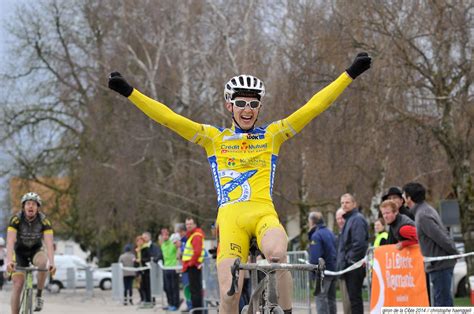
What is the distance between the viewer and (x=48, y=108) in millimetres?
51812

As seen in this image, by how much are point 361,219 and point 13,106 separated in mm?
38653

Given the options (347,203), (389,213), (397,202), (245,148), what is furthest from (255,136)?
(347,203)

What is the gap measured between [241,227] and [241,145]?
0.81m

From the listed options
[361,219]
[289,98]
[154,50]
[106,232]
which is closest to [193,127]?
[361,219]

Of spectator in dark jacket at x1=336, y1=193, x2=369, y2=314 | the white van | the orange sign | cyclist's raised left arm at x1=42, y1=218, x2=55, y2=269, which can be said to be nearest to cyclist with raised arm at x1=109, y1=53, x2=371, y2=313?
the orange sign

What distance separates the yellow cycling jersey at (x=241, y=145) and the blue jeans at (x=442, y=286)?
411 centimetres

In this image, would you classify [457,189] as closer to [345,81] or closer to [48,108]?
[345,81]

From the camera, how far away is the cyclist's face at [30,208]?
589 inches

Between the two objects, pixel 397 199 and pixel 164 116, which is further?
pixel 397 199

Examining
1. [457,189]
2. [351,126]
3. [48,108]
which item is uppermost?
[48,108]

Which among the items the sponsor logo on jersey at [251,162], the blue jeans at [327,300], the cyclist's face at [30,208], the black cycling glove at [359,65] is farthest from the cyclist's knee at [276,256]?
the blue jeans at [327,300]

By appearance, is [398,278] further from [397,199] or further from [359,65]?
[359,65]

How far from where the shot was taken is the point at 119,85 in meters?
9.88

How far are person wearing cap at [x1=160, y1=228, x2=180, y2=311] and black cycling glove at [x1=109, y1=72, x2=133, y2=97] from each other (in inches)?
583
